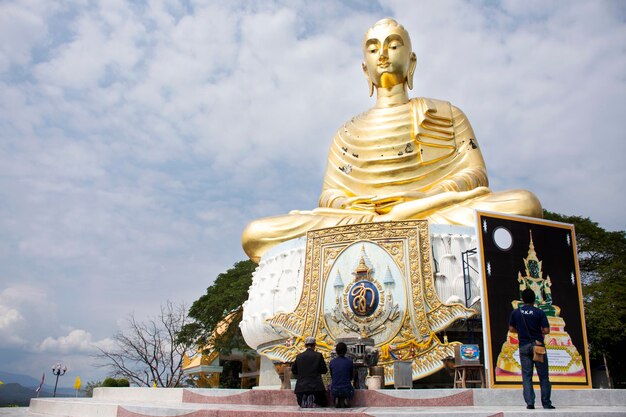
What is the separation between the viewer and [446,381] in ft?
34.2

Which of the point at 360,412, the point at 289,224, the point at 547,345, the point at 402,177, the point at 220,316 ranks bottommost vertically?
the point at 360,412

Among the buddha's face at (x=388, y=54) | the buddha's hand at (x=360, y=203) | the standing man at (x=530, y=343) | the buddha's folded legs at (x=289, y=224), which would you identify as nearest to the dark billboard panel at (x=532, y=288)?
the standing man at (x=530, y=343)

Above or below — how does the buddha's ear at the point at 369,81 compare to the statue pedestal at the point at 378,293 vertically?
above

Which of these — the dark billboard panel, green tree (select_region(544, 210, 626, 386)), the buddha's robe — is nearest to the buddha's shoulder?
the buddha's robe

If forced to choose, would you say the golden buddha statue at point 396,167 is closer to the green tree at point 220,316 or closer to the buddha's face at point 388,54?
the buddha's face at point 388,54

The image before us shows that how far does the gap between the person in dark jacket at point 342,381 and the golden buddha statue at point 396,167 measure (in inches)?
231

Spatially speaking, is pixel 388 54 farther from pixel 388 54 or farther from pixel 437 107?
pixel 437 107

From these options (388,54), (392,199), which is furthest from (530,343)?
(388,54)

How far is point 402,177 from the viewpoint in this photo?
13.1 meters

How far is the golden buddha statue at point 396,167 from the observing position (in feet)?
37.0

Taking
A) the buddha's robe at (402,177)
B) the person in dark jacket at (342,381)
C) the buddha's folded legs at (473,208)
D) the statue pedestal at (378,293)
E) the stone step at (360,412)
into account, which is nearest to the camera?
the stone step at (360,412)

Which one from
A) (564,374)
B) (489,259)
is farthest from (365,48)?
(564,374)

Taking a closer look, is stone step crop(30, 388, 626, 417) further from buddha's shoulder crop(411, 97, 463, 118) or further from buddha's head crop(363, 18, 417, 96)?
buddha's head crop(363, 18, 417, 96)

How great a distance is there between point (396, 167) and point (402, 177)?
0.27m
